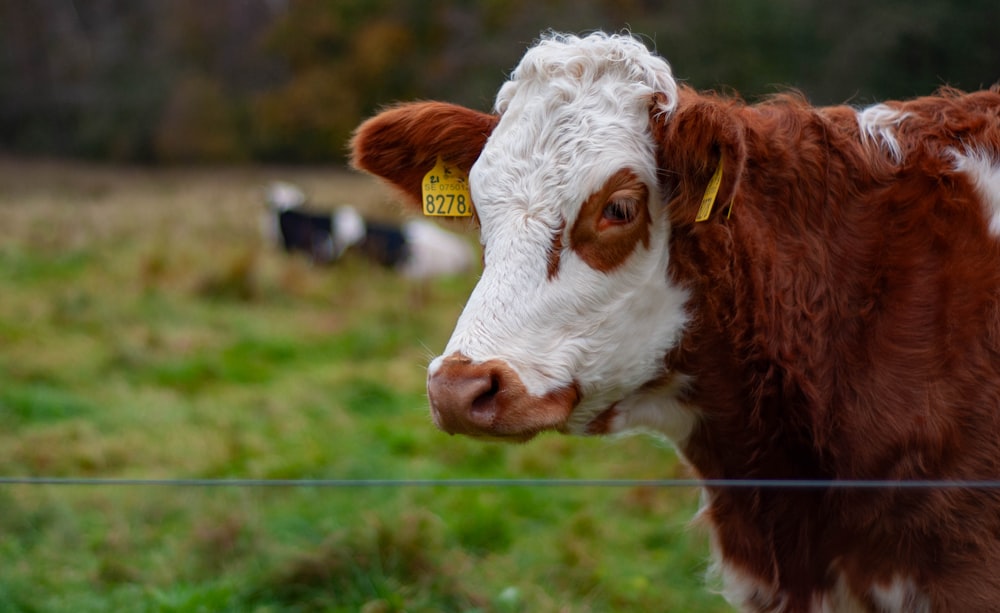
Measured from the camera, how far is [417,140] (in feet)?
10.3

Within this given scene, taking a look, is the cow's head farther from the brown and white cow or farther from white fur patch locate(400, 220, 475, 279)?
white fur patch locate(400, 220, 475, 279)

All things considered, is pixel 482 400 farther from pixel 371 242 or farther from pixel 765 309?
pixel 371 242

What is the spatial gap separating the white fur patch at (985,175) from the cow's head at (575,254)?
706 millimetres

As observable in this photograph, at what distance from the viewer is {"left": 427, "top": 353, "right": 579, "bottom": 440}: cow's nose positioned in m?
2.44

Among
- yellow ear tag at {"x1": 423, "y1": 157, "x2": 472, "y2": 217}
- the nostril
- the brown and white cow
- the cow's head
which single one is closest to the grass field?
yellow ear tag at {"x1": 423, "y1": 157, "x2": 472, "y2": 217}

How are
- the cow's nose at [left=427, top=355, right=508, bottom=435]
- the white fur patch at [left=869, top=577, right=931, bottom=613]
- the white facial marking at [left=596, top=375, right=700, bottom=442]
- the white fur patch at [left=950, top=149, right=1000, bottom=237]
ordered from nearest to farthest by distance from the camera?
the cow's nose at [left=427, top=355, right=508, bottom=435]
the white fur patch at [left=869, top=577, right=931, bottom=613]
the white fur patch at [left=950, top=149, right=1000, bottom=237]
the white facial marking at [left=596, top=375, right=700, bottom=442]

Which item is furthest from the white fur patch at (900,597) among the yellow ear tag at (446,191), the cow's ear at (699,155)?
the yellow ear tag at (446,191)

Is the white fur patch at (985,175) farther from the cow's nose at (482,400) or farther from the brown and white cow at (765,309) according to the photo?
the cow's nose at (482,400)

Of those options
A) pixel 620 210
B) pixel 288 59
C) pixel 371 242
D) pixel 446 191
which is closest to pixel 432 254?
pixel 371 242

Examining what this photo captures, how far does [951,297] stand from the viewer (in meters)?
2.59

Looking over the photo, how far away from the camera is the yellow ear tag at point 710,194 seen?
8.46 ft

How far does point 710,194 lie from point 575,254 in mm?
378

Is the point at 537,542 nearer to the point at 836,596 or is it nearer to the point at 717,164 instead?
the point at 836,596

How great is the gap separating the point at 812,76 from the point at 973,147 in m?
14.3
